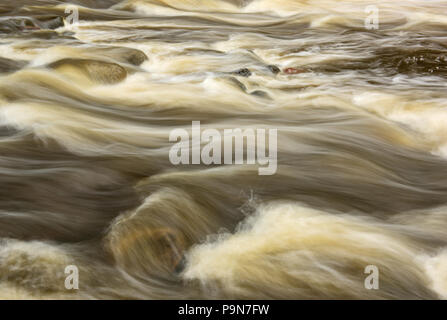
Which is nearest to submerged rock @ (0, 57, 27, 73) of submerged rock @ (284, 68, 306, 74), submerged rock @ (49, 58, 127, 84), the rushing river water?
the rushing river water

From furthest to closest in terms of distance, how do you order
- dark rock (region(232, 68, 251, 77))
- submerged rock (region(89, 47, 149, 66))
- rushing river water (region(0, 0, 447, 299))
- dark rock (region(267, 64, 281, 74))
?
submerged rock (region(89, 47, 149, 66)), dark rock (region(267, 64, 281, 74)), dark rock (region(232, 68, 251, 77)), rushing river water (region(0, 0, 447, 299))

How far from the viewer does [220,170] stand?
3.76 m

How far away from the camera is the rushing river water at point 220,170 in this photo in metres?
2.72

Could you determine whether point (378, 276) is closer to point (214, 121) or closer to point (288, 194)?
point (288, 194)

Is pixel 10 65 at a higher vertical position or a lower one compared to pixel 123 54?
lower

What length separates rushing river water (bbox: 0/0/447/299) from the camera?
2.72 metres

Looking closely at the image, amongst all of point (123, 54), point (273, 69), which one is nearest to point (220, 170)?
point (273, 69)


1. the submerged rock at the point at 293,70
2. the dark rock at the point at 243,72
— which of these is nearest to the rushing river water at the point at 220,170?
the submerged rock at the point at 293,70

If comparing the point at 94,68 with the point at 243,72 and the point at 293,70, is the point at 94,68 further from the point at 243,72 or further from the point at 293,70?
the point at 293,70

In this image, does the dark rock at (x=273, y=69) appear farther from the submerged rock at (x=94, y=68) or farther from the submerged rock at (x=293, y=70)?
the submerged rock at (x=94, y=68)

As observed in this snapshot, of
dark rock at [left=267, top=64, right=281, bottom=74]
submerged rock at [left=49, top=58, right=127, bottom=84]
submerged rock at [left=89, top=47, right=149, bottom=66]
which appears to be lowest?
submerged rock at [left=49, top=58, right=127, bottom=84]

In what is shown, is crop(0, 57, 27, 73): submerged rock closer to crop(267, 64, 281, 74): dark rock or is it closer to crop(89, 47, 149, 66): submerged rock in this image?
crop(89, 47, 149, 66): submerged rock

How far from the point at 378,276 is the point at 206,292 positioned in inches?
31.0

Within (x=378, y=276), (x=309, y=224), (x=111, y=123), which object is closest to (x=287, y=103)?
(x=111, y=123)
